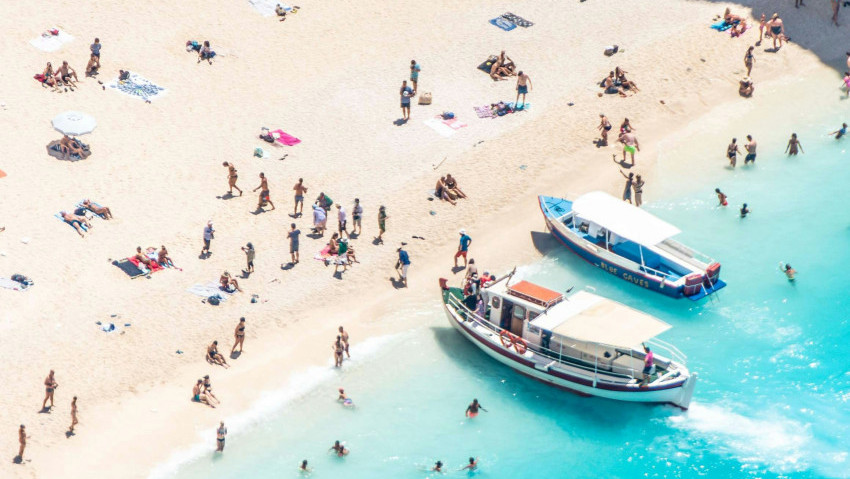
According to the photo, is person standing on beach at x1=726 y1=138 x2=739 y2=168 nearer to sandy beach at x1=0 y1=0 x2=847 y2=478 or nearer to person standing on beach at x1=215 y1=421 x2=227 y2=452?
sandy beach at x1=0 y1=0 x2=847 y2=478

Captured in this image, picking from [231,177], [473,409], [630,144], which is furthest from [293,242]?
[630,144]

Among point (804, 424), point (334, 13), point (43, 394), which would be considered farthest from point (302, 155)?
point (804, 424)

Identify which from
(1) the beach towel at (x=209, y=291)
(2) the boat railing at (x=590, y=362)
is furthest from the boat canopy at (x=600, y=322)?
(1) the beach towel at (x=209, y=291)

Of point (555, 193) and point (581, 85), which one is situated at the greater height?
point (581, 85)

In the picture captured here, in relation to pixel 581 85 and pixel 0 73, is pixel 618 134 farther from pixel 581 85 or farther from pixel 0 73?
pixel 0 73

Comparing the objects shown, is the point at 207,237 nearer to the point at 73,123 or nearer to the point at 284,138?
the point at 284,138

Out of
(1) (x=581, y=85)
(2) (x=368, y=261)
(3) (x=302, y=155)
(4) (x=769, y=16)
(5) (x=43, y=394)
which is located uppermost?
(4) (x=769, y=16)

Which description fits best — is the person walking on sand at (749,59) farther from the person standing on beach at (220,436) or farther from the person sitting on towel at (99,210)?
the person standing on beach at (220,436)
